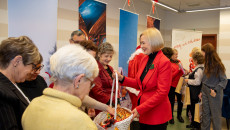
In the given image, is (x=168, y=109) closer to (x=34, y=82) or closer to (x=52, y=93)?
(x=34, y=82)

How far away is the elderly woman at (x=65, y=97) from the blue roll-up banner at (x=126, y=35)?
395cm

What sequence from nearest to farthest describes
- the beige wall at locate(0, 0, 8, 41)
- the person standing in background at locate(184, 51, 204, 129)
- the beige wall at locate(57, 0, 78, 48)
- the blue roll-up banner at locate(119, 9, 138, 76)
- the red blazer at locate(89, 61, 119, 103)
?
the red blazer at locate(89, 61, 119, 103)
the beige wall at locate(0, 0, 8, 41)
the person standing in background at locate(184, 51, 204, 129)
the beige wall at locate(57, 0, 78, 48)
the blue roll-up banner at locate(119, 9, 138, 76)

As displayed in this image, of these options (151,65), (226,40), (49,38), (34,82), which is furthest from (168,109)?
(226,40)

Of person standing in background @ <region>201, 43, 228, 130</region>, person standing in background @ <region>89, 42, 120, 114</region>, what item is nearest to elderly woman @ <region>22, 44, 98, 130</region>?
person standing in background @ <region>89, 42, 120, 114</region>

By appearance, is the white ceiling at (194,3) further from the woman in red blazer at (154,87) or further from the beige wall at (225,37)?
the woman in red blazer at (154,87)

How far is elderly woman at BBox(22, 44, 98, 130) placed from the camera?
79 cm

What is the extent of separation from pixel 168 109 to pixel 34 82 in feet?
4.52

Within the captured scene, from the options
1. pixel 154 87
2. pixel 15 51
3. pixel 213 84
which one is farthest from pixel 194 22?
pixel 15 51

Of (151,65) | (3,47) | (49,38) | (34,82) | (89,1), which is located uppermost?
(89,1)

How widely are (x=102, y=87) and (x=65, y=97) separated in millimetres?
1359

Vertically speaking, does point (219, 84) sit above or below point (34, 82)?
below

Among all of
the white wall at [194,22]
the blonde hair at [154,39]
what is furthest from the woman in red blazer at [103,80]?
the white wall at [194,22]

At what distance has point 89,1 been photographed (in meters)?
4.36

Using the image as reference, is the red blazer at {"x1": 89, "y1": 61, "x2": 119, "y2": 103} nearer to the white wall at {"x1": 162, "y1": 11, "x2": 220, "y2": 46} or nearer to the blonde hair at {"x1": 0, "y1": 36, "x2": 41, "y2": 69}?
the blonde hair at {"x1": 0, "y1": 36, "x2": 41, "y2": 69}
